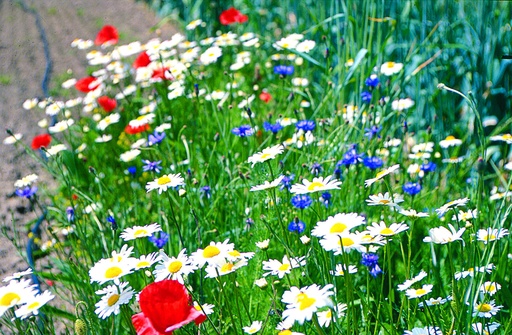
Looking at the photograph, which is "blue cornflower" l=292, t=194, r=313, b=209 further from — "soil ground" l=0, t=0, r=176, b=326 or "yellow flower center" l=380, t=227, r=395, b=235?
"soil ground" l=0, t=0, r=176, b=326

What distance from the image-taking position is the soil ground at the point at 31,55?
9.27 feet

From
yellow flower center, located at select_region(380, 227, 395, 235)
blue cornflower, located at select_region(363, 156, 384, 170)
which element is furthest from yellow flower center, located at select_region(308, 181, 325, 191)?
blue cornflower, located at select_region(363, 156, 384, 170)

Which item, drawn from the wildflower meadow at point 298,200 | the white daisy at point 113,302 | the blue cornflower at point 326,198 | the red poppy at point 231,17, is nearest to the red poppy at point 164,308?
the wildflower meadow at point 298,200

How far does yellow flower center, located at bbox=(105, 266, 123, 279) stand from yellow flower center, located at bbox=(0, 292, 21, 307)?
0.17 metres

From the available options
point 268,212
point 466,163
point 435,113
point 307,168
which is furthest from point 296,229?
point 435,113

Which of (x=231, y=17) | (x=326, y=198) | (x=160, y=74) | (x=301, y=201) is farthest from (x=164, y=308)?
(x=231, y=17)

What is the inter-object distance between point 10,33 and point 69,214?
364 centimetres

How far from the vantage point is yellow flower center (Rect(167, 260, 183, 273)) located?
49.6 inches

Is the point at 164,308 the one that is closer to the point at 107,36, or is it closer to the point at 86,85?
the point at 86,85

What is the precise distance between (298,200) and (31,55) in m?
3.58

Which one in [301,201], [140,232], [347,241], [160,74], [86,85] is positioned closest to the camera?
[347,241]

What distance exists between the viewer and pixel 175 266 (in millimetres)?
1268

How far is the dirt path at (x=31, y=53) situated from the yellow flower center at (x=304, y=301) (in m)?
1.59

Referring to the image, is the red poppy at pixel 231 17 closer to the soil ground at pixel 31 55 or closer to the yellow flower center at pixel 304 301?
the soil ground at pixel 31 55
